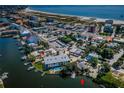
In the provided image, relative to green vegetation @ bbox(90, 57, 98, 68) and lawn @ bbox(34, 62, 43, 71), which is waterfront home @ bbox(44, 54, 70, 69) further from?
green vegetation @ bbox(90, 57, 98, 68)

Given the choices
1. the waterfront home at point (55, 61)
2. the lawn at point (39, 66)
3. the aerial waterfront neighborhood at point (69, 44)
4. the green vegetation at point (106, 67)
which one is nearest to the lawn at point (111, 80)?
the aerial waterfront neighborhood at point (69, 44)

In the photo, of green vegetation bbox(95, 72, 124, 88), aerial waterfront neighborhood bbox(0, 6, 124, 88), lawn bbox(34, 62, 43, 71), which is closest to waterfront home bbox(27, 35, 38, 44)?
aerial waterfront neighborhood bbox(0, 6, 124, 88)

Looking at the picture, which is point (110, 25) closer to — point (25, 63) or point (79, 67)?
point (79, 67)

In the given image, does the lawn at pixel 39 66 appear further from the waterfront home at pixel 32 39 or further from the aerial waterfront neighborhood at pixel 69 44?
the waterfront home at pixel 32 39

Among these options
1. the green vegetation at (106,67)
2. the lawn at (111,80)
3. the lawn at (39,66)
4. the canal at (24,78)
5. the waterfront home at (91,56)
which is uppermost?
the waterfront home at (91,56)

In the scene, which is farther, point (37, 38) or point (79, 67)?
point (37, 38)
